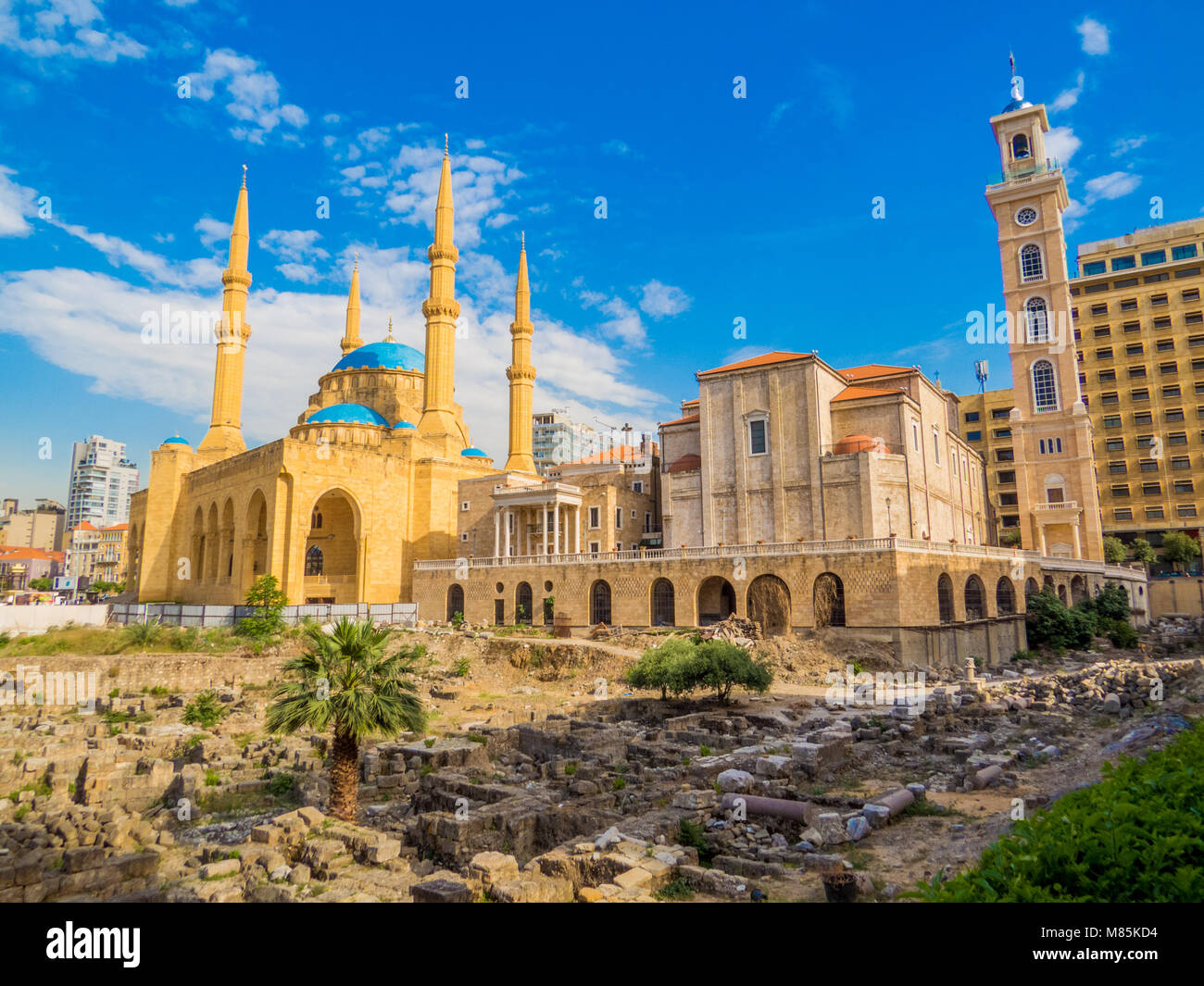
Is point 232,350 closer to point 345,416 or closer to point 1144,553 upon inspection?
point 345,416

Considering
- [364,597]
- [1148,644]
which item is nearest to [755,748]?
[364,597]

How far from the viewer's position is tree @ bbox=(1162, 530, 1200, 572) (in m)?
54.8

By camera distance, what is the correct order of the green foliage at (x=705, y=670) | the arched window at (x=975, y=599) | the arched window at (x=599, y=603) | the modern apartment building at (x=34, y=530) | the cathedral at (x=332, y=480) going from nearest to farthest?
the green foliage at (x=705, y=670) → the arched window at (x=975, y=599) → the arched window at (x=599, y=603) → the cathedral at (x=332, y=480) → the modern apartment building at (x=34, y=530)

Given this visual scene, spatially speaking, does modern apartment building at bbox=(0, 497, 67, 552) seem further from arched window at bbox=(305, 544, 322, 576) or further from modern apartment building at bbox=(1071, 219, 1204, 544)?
modern apartment building at bbox=(1071, 219, 1204, 544)

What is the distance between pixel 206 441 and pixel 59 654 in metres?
26.6

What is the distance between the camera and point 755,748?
18.4m

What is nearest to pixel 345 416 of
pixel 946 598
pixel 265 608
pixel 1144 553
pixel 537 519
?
pixel 537 519

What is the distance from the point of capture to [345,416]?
171 ft

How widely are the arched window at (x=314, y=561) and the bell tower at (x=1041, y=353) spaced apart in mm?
51596

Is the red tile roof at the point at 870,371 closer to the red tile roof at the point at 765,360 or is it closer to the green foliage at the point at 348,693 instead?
the red tile roof at the point at 765,360

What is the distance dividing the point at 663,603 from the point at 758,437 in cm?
1151

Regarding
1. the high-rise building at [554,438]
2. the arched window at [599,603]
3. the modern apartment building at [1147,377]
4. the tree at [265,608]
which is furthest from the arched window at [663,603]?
the high-rise building at [554,438]

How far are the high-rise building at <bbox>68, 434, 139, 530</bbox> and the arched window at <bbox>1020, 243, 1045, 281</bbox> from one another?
173604mm

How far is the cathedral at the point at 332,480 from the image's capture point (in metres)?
44.3
